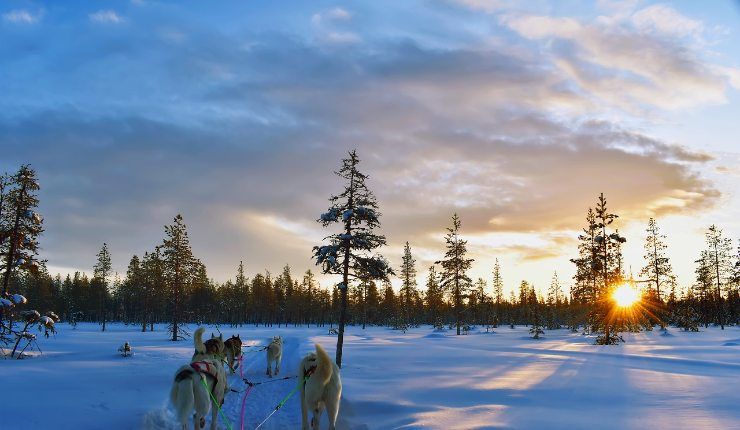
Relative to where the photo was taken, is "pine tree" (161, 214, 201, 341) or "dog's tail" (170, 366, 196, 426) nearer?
"dog's tail" (170, 366, 196, 426)

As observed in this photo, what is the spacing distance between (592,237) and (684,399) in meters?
33.1

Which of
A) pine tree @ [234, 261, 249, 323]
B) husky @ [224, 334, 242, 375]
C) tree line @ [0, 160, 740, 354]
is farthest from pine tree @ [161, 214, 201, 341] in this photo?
pine tree @ [234, 261, 249, 323]

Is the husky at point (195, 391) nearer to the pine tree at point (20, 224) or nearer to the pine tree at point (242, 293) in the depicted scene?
the pine tree at point (20, 224)

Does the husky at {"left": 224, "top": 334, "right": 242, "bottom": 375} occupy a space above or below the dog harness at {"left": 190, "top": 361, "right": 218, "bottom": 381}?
below

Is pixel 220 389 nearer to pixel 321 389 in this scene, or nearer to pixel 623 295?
pixel 321 389

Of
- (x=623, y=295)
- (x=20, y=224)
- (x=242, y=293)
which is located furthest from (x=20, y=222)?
(x=242, y=293)

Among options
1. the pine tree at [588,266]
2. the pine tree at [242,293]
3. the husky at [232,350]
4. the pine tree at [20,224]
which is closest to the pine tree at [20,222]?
the pine tree at [20,224]

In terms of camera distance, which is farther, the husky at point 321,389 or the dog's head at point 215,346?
the dog's head at point 215,346

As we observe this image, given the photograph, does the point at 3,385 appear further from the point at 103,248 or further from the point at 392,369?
the point at 103,248

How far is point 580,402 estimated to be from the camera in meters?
10.3

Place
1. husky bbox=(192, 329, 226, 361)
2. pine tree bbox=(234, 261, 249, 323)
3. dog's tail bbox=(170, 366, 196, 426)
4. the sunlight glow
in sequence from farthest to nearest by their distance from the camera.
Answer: pine tree bbox=(234, 261, 249, 323), the sunlight glow, husky bbox=(192, 329, 226, 361), dog's tail bbox=(170, 366, 196, 426)

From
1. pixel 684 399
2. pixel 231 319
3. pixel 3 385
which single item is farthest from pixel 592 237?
pixel 231 319

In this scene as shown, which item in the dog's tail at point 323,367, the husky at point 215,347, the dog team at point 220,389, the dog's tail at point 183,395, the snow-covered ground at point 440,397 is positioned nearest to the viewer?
the dog's tail at point 183,395

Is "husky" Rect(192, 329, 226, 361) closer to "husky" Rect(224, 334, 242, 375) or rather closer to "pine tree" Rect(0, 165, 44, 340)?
"husky" Rect(224, 334, 242, 375)
